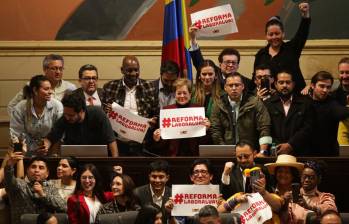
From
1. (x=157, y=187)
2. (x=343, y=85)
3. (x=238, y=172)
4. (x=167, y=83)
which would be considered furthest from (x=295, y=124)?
(x=157, y=187)

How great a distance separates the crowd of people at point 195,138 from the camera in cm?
1009

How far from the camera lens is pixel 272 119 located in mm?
11094

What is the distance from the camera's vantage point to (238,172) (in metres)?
10.3

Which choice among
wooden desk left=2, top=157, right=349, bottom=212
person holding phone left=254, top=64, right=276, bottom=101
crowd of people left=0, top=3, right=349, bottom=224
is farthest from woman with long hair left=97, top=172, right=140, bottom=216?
person holding phone left=254, top=64, right=276, bottom=101

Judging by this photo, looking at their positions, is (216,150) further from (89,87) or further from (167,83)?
(89,87)

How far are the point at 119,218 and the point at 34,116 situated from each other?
1.75 metres

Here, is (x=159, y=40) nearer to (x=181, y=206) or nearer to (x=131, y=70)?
(x=131, y=70)

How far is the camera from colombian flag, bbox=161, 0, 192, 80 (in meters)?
12.6

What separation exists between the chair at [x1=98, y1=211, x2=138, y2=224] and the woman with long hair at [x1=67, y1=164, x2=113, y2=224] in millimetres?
191

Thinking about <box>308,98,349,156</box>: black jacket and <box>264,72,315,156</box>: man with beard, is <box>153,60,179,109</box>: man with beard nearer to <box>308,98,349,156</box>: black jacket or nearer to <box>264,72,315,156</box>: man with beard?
<box>264,72,315,156</box>: man with beard

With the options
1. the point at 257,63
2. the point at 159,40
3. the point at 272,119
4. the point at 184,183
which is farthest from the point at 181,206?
the point at 159,40

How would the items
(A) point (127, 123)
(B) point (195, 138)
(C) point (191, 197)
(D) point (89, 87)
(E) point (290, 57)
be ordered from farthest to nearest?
(E) point (290, 57), (D) point (89, 87), (A) point (127, 123), (B) point (195, 138), (C) point (191, 197)

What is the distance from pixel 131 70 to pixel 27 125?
113 cm

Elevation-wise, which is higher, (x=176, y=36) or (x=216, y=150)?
(x=176, y=36)
